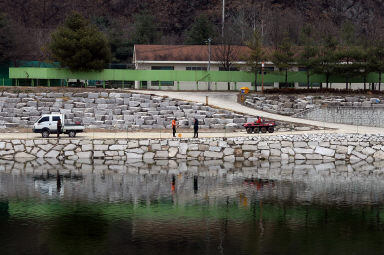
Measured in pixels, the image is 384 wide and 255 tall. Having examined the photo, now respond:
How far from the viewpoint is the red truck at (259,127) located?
51625 mm

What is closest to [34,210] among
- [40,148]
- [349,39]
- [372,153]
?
[40,148]

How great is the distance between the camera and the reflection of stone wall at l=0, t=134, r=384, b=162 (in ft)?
156

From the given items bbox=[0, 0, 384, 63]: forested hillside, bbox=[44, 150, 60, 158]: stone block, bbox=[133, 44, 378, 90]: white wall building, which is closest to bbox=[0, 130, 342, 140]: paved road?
bbox=[44, 150, 60, 158]: stone block

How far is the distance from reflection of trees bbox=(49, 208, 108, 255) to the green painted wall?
39453 mm

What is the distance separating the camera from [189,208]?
31.0 metres

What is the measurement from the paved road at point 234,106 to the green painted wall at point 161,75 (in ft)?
9.99

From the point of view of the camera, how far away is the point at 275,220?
2839 centimetres

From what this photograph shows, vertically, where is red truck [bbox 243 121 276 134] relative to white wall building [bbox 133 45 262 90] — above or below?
below

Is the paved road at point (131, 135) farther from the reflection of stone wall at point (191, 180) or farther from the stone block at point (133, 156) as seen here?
the reflection of stone wall at point (191, 180)

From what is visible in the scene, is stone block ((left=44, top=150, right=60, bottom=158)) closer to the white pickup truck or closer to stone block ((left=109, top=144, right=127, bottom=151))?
the white pickup truck

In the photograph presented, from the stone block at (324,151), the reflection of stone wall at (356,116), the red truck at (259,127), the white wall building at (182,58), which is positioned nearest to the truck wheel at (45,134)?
the red truck at (259,127)

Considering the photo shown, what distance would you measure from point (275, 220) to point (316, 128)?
26311 millimetres

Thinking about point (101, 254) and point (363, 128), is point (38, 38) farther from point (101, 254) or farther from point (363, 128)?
point (101, 254)

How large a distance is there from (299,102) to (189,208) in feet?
114
